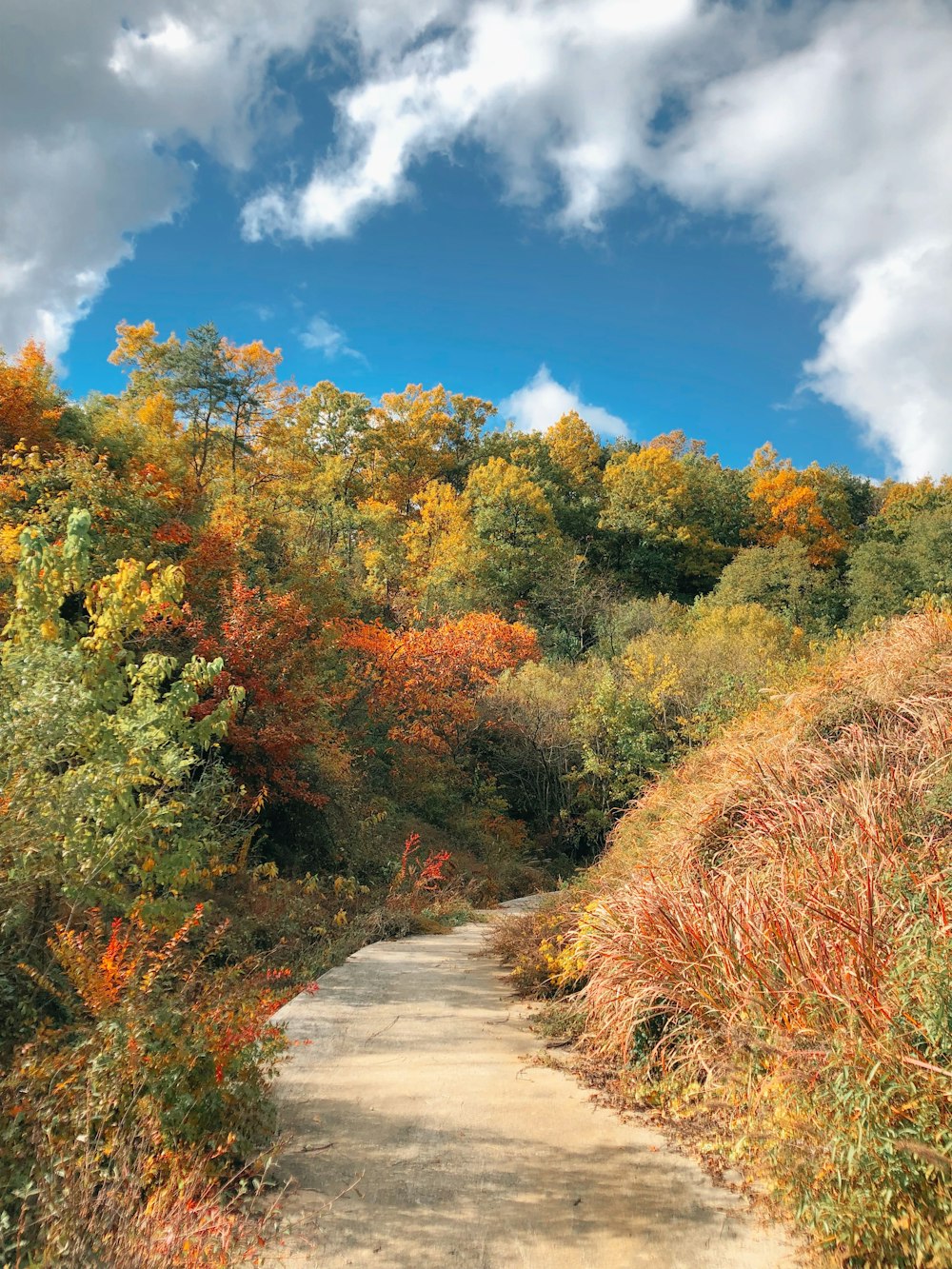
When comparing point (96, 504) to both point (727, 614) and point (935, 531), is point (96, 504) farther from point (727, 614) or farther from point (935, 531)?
point (935, 531)

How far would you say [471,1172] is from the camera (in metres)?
3.38

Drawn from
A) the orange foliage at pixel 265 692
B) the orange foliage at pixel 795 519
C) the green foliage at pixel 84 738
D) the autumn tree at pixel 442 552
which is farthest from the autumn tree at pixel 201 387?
the orange foliage at pixel 795 519

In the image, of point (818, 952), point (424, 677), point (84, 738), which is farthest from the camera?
point (424, 677)

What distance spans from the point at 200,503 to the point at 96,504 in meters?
5.72

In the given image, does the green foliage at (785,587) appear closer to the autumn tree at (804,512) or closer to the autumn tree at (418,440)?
the autumn tree at (804,512)

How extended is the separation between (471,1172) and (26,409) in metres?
Result: 17.7

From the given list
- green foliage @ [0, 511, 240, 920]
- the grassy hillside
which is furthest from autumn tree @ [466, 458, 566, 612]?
green foliage @ [0, 511, 240, 920]

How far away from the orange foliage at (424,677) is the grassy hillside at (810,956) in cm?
1066

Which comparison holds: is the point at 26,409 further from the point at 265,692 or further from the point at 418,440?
the point at 418,440

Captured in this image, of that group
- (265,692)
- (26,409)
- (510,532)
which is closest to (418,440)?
(510,532)

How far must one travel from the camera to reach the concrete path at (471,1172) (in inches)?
113

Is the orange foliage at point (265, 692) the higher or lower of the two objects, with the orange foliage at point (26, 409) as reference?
lower

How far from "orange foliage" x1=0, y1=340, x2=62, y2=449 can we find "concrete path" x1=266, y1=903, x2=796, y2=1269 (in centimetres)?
1532

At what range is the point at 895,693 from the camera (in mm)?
6820
